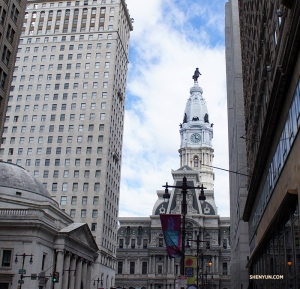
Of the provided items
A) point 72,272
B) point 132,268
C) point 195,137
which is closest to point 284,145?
point 72,272

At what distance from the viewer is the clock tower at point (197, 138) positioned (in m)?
170

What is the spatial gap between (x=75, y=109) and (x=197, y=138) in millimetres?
97000

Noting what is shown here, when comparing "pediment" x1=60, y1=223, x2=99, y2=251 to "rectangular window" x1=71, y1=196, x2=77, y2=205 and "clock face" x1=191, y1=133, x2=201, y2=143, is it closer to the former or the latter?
"rectangular window" x1=71, y1=196, x2=77, y2=205

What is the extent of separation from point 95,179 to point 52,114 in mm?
17225

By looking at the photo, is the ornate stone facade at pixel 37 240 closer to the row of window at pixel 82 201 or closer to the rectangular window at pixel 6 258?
the rectangular window at pixel 6 258

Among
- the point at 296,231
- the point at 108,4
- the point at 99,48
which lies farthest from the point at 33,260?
the point at 108,4

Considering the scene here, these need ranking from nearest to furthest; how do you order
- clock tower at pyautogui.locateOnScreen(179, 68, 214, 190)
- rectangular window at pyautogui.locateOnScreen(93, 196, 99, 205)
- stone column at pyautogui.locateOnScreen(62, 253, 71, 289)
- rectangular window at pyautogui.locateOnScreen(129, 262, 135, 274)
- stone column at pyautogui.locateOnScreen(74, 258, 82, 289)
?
1. stone column at pyautogui.locateOnScreen(62, 253, 71, 289)
2. stone column at pyautogui.locateOnScreen(74, 258, 82, 289)
3. rectangular window at pyautogui.locateOnScreen(93, 196, 99, 205)
4. rectangular window at pyautogui.locateOnScreen(129, 262, 135, 274)
5. clock tower at pyautogui.locateOnScreen(179, 68, 214, 190)

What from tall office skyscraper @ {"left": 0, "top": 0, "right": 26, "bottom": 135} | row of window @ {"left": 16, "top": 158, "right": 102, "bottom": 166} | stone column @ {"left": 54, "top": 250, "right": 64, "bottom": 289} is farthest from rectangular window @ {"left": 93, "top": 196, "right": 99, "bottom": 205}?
tall office skyscraper @ {"left": 0, "top": 0, "right": 26, "bottom": 135}


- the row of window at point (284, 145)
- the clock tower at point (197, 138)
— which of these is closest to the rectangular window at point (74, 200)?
the row of window at point (284, 145)

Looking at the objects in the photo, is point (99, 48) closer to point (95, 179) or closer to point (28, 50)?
point (28, 50)

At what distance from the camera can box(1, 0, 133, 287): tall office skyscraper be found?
8306 centimetres

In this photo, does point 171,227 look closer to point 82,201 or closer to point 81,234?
point 81,234

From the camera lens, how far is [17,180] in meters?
66.4

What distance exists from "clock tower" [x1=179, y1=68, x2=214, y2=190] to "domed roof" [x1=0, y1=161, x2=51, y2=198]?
104115 mm
